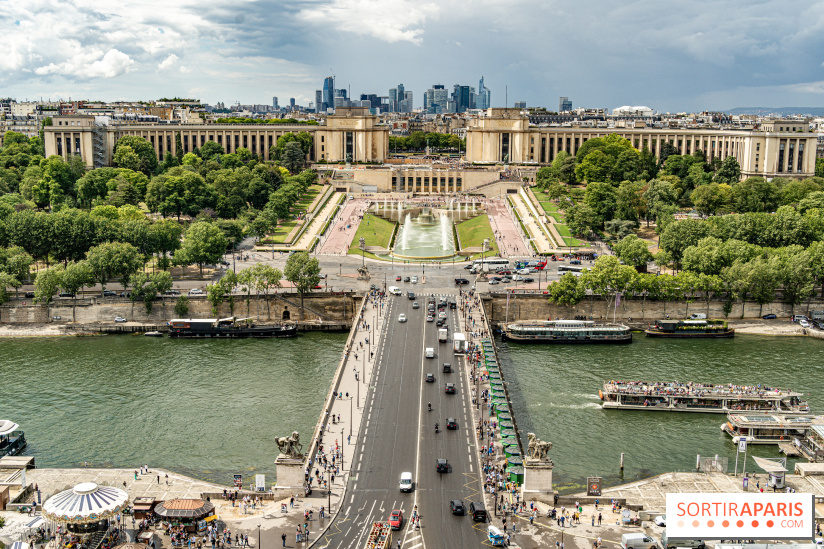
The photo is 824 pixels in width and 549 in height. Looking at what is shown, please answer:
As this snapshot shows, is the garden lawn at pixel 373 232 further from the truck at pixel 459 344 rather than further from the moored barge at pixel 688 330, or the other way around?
the truck at pixel 459 344

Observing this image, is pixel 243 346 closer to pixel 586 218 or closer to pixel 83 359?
pixel 83 359

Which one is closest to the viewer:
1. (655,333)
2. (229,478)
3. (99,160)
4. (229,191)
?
(229,478)

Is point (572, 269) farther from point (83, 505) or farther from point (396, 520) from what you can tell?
point (83, 505)

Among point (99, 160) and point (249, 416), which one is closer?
point (249, 416)

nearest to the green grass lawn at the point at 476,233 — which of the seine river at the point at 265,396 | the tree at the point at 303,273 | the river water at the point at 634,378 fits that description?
the tree at the point at 303,273

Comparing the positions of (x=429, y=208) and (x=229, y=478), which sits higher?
(x=429, y=208)

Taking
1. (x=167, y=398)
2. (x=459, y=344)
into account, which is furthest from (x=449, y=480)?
(x=167, y=398)

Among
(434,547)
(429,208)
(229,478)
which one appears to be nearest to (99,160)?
(429,208)
